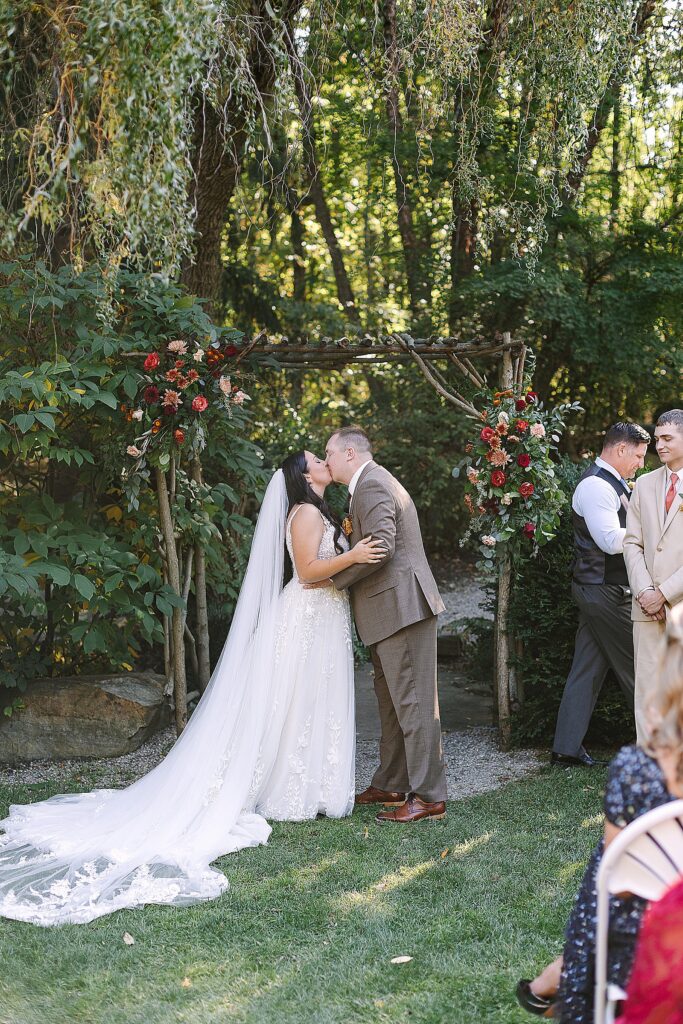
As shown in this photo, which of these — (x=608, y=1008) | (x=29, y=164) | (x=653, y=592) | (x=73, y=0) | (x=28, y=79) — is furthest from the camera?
(x=28, y=79)

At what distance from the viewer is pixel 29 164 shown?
4137 mm

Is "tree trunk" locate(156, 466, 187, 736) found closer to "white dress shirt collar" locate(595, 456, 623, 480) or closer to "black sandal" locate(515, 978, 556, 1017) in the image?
"white dress shirt collar" locate(595, 456, 623, 480)

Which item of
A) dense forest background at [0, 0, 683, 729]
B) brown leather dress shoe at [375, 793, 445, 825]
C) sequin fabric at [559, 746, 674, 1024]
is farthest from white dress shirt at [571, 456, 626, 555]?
sequin fabric at [559, 746, 674, 1024]

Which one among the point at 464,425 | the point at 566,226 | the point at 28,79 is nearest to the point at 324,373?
the point at 464,425

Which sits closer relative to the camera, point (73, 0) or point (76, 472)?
point (73, 0)

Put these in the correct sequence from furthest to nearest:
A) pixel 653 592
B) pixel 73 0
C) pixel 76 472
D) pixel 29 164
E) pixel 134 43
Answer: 1. pixel 76 472
2. pixel 653 592
3. pixel 73 0
4. pixel 29 164
5. pixel 134 43

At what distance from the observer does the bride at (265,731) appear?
459cm

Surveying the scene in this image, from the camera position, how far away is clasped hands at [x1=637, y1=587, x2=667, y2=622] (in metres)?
4.82

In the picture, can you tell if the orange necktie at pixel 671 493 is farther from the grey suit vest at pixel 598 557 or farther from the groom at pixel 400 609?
the groom at pixel 400 609

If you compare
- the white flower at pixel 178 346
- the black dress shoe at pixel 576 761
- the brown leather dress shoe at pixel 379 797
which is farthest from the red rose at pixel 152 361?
the black dress shoe at pixel 576 761

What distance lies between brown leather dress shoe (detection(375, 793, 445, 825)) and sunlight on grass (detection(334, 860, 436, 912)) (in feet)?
2.04

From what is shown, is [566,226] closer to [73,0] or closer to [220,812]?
[73,0]

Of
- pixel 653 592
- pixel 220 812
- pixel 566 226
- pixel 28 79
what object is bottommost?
pixel 220 812

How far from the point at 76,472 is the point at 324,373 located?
8108 millimetres
